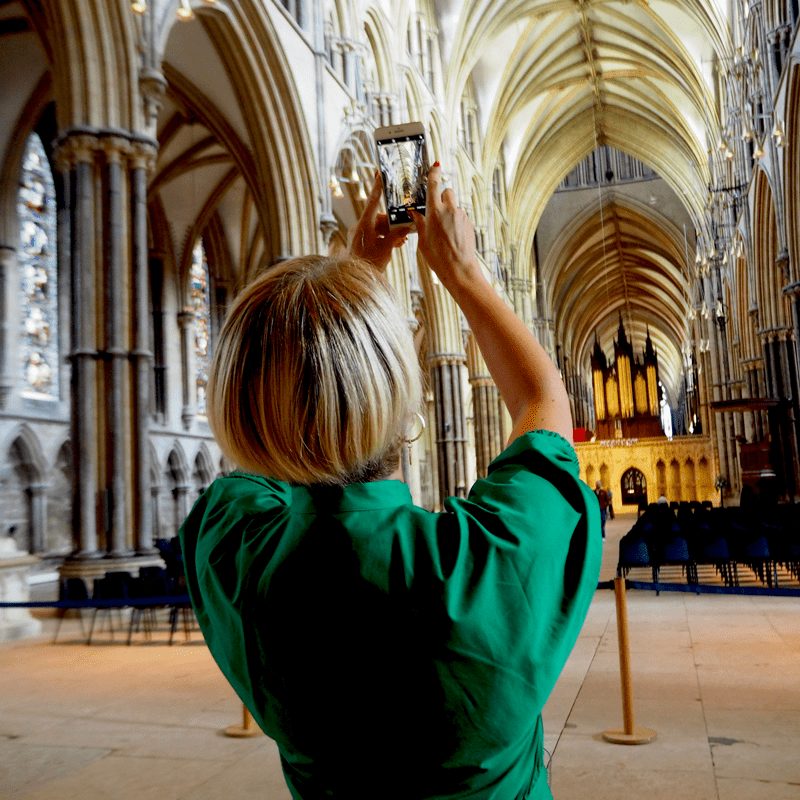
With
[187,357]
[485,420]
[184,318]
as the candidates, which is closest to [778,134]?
[485,420]

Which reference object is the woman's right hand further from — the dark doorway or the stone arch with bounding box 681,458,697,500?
the dark doorway

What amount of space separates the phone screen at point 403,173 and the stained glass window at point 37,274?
1611cm

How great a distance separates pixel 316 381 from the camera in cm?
82

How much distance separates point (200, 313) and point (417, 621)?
22560mm

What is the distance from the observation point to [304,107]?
13609 mm

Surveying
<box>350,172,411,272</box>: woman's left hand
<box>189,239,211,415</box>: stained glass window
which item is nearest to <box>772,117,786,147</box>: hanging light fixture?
<box>189,239,211,415</box>: stained glass window

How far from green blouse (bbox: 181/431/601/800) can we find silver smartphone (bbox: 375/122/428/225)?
625 millimetres

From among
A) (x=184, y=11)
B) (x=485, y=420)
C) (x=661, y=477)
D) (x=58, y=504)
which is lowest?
(x=661, y=477)

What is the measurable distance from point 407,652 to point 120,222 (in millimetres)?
9240

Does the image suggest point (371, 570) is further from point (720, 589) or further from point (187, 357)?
point (187, 357)

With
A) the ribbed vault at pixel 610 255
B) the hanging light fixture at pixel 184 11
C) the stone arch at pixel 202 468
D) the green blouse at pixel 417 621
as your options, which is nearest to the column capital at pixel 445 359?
the stone arch at pixel 202 468

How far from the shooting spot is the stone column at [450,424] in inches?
866

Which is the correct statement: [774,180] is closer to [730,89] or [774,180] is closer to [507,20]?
[730,89]

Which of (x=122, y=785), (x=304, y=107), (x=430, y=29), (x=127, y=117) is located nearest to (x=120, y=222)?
(x=127, y=117)
